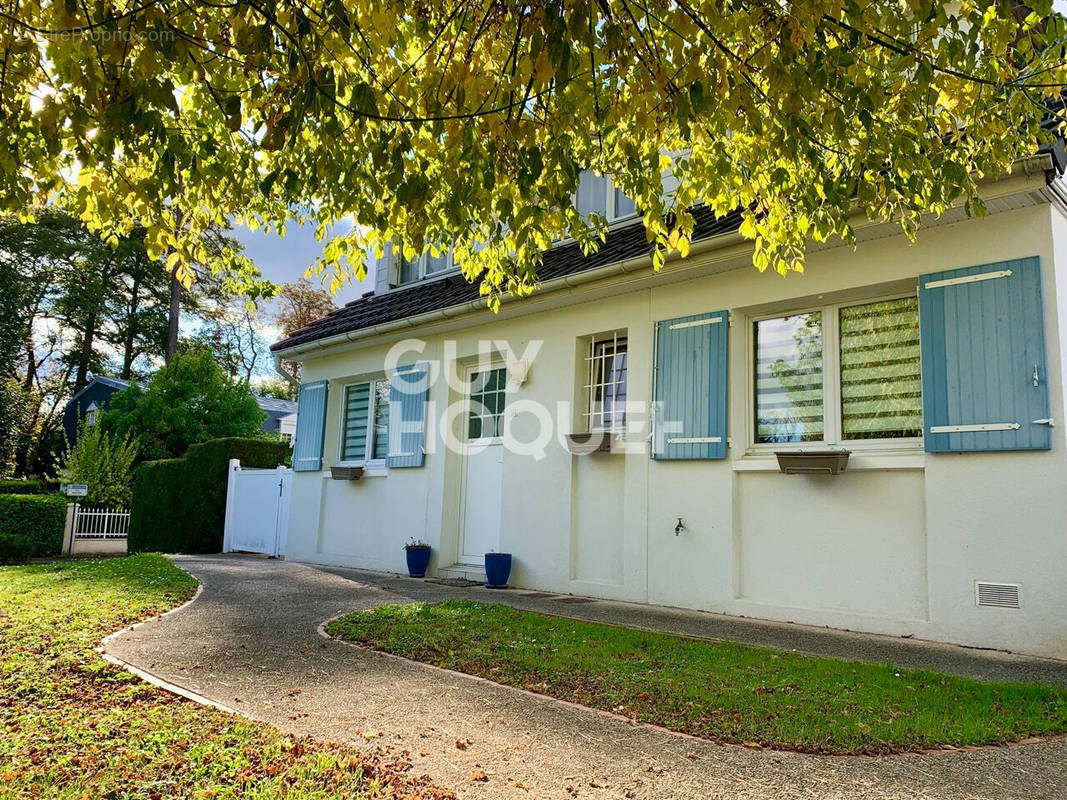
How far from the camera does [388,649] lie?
4652 millimetres

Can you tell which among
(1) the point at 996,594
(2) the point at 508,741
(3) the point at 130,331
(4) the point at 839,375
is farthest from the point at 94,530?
(1) the point at 996,594

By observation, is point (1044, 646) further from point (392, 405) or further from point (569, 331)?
point (392, 405)

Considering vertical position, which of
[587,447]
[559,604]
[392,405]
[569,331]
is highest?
Result: [569,331]

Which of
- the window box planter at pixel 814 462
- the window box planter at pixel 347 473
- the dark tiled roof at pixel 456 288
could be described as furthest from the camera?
the window box planter at pixel 347 473

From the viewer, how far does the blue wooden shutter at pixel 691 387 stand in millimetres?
6598

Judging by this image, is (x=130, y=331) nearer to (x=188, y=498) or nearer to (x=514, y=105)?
(x=188, y=498)

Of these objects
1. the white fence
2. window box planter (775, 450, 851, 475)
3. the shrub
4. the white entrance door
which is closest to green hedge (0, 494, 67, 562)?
the white fence

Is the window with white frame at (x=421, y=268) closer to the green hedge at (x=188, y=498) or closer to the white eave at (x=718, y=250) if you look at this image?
the white eave at (x=718, y=250)

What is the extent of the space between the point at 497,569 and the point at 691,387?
9.68ft

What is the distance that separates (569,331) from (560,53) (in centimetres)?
533

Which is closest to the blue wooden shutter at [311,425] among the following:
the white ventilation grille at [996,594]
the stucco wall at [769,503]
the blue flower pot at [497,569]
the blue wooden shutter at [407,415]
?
the blue wooden shutter at [407,415]

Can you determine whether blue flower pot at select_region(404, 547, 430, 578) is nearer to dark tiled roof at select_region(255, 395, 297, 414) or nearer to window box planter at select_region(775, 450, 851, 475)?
window box planter at select_region(775, 450, 851, 475)

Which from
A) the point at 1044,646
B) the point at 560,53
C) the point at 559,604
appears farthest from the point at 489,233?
the point at 1044,646

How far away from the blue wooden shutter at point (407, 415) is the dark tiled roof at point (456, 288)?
79cm
